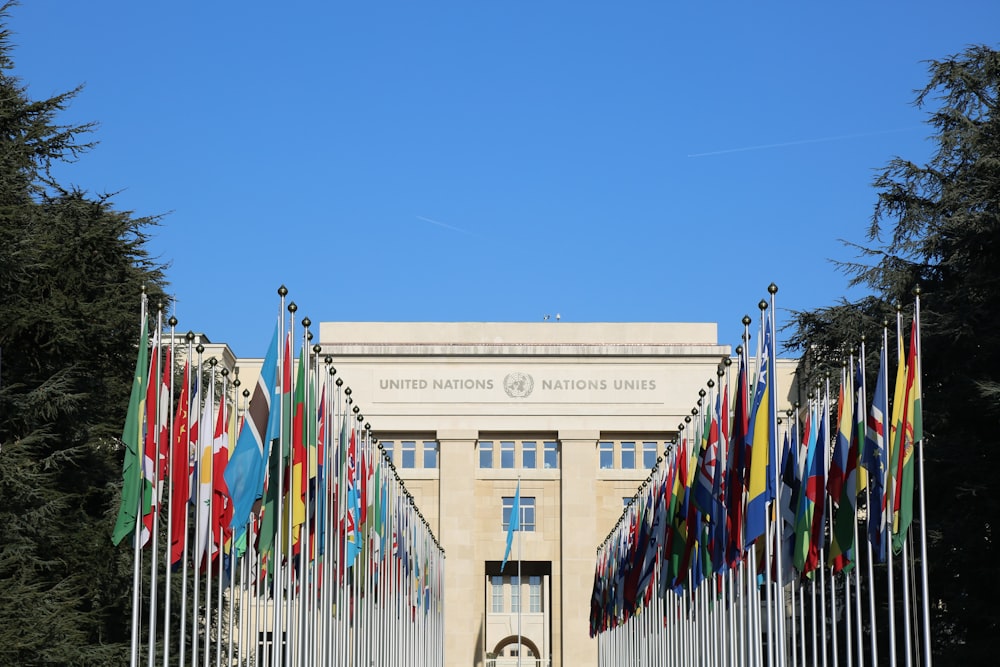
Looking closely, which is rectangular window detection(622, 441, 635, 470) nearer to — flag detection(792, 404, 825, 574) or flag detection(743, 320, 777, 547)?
flag detection(792, 404, 825, 574)

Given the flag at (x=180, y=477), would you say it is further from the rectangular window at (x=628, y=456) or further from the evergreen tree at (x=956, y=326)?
the rectangular window at (x=628, y=456)

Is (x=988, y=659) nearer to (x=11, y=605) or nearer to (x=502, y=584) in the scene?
(x=11, y=605)

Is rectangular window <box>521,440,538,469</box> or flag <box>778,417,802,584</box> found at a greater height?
rectangular window <box>521,440,538,469</box>

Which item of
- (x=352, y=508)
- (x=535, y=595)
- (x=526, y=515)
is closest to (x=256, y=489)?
(x=352, y=508)

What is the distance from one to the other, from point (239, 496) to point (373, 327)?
55.0m

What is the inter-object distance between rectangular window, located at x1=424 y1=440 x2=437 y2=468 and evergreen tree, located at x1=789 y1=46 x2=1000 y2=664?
122ft

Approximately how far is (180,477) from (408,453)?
50697 mm

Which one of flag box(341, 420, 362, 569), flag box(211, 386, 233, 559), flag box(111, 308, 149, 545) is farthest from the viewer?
flag box(341, 420, 362, 569)

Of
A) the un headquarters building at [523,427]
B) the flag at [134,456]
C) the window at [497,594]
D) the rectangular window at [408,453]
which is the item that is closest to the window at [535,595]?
the un headquarters building at [523,427]

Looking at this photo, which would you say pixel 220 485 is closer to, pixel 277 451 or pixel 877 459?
pixel 277 451

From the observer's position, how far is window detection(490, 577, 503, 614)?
77312 millimetres

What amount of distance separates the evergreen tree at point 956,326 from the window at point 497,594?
127 feet

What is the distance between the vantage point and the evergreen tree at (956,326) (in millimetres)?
35625

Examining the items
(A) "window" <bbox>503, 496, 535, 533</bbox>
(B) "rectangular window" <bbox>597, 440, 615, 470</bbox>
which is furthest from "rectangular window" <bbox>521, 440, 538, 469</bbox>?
(B) "rectangular window" <bbox>597, 440, 615, 470</bbox>
